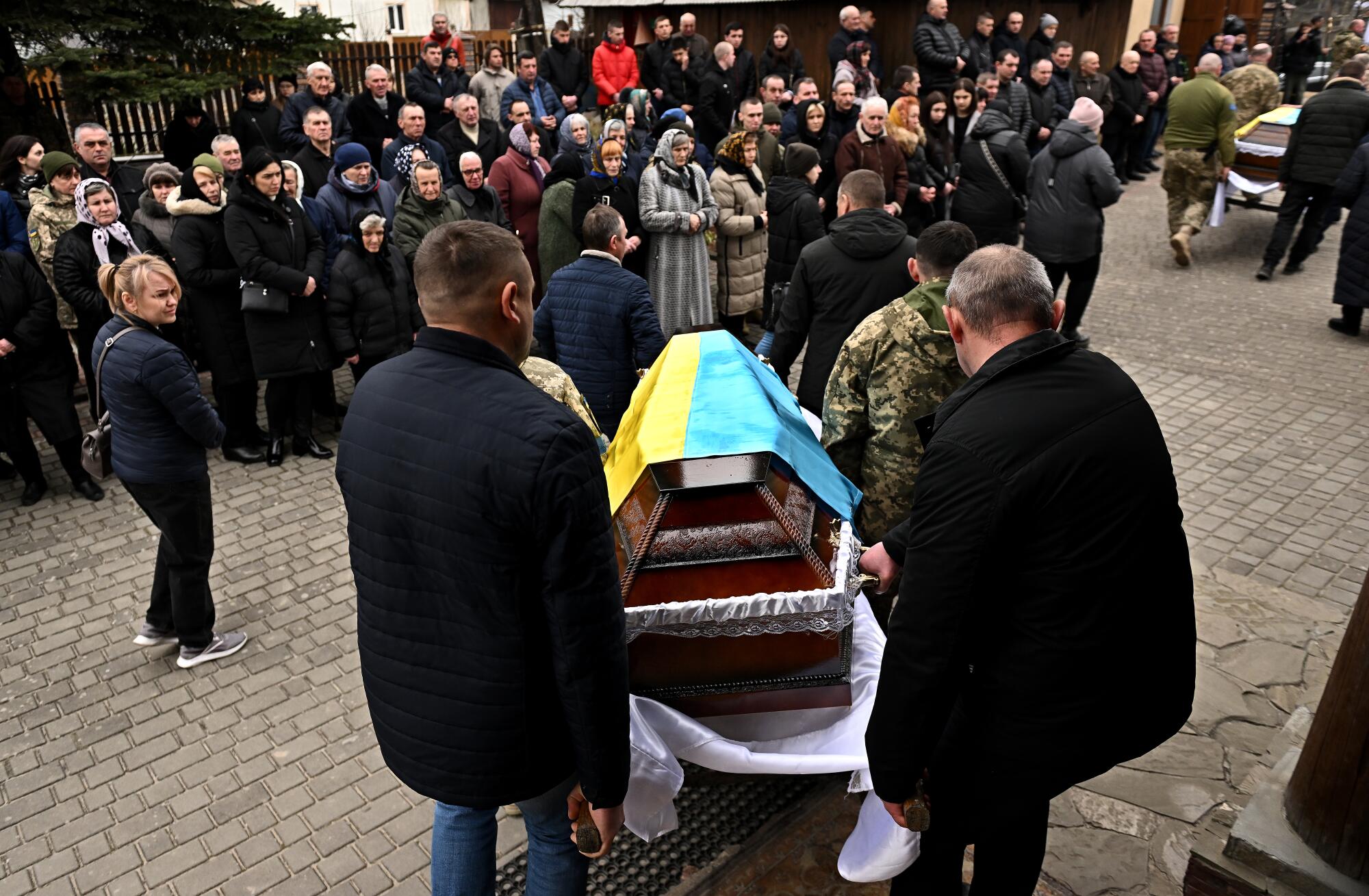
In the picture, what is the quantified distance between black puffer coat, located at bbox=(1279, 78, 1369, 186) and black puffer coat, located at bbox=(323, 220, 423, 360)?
27.8ft

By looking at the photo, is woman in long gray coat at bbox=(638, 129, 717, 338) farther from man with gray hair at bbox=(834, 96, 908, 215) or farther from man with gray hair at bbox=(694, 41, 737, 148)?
man with gray hair at bbox=(694, 41, 737, 148)

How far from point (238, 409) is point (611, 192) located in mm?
2963

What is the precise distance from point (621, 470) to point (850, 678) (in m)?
1.00

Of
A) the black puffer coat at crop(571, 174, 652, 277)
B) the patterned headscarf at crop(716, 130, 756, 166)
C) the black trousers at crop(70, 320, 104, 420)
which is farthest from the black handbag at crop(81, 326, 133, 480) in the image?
the patterned headscarf at crop(716, 130, 756, 166)

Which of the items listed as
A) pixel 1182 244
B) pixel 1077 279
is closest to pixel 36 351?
pixel 1077 279

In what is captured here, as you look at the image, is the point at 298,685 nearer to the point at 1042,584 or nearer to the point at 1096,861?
the point at 1096,861

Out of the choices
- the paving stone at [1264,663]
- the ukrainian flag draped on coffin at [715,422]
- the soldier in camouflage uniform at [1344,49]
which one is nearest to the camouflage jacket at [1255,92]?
the soldier in camouflage uniform at [1344,49]

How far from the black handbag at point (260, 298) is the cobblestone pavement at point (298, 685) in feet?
3.50

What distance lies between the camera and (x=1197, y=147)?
34.7 ft

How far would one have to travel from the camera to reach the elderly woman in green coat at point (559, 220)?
743cm

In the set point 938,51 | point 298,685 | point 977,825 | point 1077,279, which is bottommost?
point 298,685

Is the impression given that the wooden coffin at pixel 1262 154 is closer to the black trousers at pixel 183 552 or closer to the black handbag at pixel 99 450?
the black trousers at pixel 183 552

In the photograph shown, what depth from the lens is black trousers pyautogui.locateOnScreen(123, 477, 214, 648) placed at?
4277mm

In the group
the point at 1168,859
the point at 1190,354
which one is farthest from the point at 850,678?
the point at 1190,354
